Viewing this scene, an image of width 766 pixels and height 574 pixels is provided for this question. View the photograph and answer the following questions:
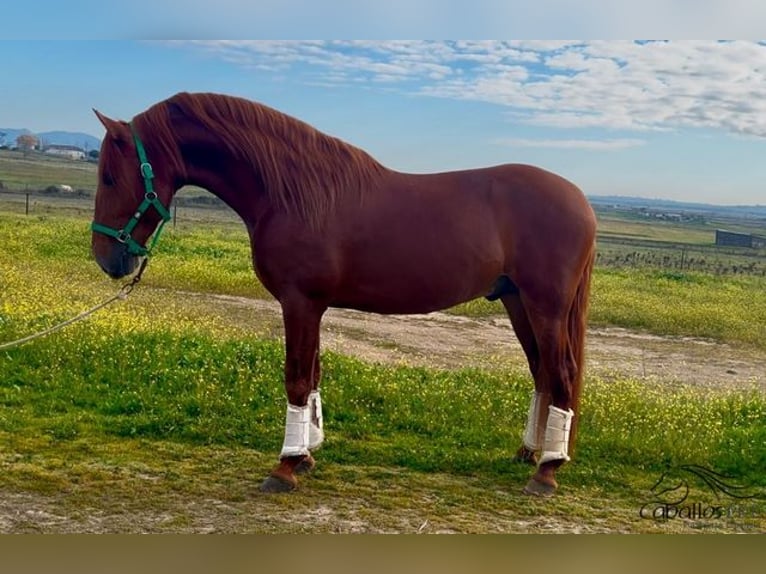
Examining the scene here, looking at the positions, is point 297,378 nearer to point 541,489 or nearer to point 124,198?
point 124,198

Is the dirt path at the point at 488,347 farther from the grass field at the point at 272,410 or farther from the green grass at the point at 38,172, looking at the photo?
the green grass at the point at 38,172

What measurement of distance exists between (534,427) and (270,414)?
1575 mm

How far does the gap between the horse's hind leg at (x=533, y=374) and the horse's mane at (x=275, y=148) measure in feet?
3.36

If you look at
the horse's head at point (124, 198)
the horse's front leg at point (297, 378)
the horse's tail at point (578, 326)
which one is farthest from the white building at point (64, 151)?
the horse's tail at point (578, 326)

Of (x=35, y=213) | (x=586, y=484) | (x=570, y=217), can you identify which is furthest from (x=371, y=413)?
(x=35, y=213)

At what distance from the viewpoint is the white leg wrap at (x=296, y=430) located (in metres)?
3.51

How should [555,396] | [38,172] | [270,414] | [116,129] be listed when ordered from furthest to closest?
[38,172], [270,414], [555,396], [116,129]

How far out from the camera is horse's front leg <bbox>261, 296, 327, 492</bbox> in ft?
11.4

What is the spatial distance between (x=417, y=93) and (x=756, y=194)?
6.83 feet

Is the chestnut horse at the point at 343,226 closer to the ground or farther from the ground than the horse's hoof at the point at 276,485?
farther from the ground

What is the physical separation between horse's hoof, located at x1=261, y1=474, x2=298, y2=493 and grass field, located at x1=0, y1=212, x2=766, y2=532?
2.9 inches

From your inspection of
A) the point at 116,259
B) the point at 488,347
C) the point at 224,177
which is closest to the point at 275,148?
the point at 224,177

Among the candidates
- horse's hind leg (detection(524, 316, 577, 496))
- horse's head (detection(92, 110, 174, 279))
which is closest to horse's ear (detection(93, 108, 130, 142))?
horse's head (detection(92, 110, 174, 279))

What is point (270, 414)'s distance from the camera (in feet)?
14.2
